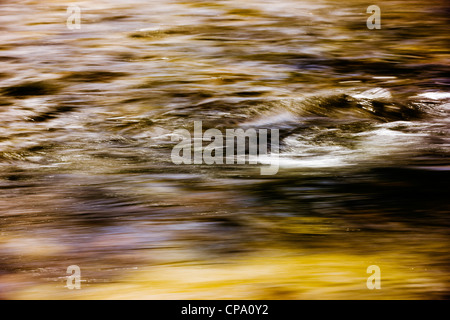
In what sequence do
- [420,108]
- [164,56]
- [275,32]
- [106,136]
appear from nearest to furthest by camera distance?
1. [106,136]
2. [420,108]
3. [164,56]
4. [275,32]

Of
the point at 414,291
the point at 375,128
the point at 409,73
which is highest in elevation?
the point at 409,73

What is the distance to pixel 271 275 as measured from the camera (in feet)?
6.19

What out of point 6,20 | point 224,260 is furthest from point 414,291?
point 6,20

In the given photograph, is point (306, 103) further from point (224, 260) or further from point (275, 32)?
point (224, 260)

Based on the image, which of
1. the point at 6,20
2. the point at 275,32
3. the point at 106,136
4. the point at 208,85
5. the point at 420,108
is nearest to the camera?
the point at 106,136

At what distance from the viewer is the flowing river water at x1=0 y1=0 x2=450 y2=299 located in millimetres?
1926

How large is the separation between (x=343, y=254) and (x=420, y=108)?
1.89 m

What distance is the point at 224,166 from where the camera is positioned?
9.62 feet

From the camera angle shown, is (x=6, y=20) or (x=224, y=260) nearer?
(x=224, y=260)

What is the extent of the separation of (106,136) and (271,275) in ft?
5.73

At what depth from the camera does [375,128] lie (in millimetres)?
3430

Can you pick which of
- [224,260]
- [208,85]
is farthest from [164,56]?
[224,260]

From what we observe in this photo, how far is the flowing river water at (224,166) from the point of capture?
1.93m

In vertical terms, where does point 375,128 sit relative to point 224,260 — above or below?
above
